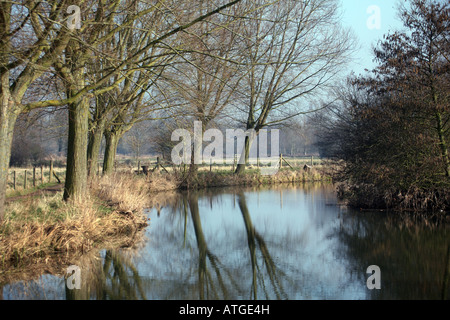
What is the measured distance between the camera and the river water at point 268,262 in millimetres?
7625

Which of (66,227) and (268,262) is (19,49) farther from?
(268,262)

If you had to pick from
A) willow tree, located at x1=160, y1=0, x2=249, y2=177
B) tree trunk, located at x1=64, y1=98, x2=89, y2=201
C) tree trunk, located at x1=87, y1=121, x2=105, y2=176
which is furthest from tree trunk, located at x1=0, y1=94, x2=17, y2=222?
tree trunk, located at x1=87, y1=121, x2=105, y2=176

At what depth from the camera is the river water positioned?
300 inches

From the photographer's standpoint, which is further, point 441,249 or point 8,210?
point 8,210

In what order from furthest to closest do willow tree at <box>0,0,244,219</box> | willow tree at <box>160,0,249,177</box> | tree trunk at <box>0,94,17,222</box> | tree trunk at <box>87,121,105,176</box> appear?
tree trunk at <box>87,121,105,176</box> → willow tree at <box>160,0,249,177</box> → tree trunk at <box>0,94,17,222</box> → willow tree at <box>0,0,244,219</box>

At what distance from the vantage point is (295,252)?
425 inches

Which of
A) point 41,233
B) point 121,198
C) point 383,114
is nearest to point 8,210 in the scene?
point 41,233

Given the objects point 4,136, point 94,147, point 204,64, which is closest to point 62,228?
point 4,136

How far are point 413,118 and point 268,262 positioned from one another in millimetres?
8858

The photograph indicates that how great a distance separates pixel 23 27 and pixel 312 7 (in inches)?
913

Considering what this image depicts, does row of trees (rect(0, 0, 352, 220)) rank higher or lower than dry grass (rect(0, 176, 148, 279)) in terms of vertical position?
higher

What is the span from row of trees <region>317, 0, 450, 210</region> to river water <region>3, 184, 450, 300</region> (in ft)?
4.73

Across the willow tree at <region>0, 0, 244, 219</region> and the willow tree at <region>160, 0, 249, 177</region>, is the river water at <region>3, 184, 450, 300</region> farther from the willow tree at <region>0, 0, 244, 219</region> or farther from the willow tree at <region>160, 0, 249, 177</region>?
the willow tree at <region>160, 0, 249, 177</region>
